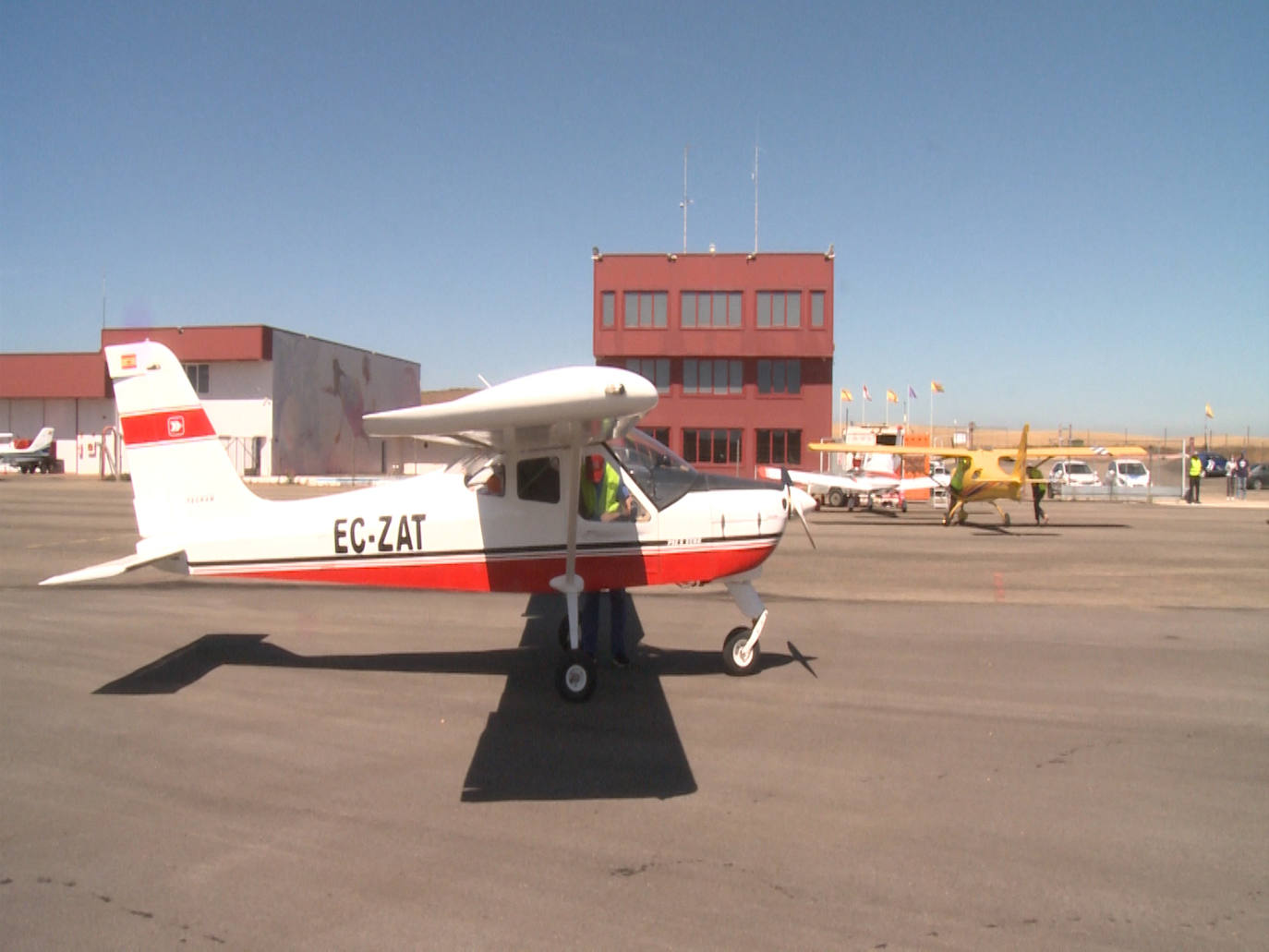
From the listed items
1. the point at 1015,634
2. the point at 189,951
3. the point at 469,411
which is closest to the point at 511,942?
the point at 189,951

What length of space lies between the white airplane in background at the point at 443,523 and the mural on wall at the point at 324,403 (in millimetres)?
41758

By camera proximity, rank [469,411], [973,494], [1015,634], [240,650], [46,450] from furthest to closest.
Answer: [46,450], [973,494], [1015,634], [240,650], [469,411]

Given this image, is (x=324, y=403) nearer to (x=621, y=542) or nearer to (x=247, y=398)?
(x=247, y=398)

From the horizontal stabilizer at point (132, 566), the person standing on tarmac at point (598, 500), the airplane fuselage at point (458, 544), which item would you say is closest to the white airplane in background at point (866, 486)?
the airplane fuselage at point (458, 544)

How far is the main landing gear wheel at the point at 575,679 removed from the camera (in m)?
7.08

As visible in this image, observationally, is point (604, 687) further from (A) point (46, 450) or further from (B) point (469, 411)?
(A) point (46, 450)

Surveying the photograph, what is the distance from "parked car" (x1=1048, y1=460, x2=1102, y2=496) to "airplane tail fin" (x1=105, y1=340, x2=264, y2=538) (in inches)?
1511

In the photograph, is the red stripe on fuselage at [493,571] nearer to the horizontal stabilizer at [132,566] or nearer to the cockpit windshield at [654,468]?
the horizontal stabilizer at [132,566]

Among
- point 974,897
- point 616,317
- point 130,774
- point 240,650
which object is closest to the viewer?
point 974,897

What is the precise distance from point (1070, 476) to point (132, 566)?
46.6m

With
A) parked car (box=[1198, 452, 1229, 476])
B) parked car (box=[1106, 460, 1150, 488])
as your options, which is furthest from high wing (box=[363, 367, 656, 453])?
parked car (box=[1198, 452, 1229, 476])

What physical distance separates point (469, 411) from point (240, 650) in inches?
202

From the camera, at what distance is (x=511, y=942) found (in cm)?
364

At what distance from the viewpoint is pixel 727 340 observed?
46625 mm
